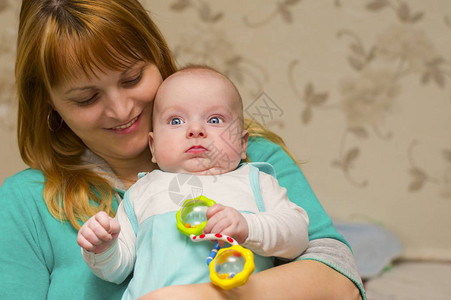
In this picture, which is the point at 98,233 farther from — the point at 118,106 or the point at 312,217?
the point at 312,217

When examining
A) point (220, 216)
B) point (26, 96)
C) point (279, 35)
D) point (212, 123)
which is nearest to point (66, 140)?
point (26, 96)

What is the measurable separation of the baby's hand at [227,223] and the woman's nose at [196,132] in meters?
0.22

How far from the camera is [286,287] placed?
983 mm

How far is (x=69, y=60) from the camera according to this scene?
1137 mm

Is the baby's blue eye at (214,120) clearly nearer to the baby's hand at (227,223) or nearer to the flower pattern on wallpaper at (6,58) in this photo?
the baby's hand at (227,223)

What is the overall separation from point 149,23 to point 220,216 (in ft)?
2.00

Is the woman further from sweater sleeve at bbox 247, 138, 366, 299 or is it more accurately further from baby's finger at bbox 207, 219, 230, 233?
baby's finger at bbox 207, 219, 230, 233

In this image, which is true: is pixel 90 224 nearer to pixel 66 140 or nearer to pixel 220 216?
pixel 220 216

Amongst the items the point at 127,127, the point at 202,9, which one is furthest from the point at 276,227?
the point at 202,9

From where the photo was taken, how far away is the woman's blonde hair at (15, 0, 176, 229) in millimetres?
1137

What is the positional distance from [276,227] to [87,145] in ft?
1.97

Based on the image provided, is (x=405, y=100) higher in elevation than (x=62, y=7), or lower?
lower

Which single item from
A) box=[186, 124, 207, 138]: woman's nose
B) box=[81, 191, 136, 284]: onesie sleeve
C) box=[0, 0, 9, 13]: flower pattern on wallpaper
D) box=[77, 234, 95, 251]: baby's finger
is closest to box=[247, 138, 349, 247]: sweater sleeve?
box=[186, 124, 207, 138]: woman's nose

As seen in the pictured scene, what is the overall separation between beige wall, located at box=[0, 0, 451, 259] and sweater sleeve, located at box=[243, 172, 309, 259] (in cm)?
138
